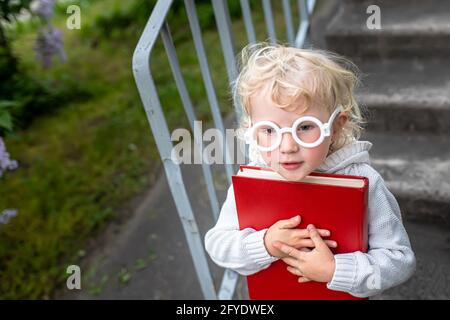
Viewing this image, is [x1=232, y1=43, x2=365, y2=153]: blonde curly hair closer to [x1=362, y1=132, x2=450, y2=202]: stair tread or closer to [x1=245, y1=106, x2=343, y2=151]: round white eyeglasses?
[x1=245, y1=106, x2=343, y2=151]: round white eyeglasses

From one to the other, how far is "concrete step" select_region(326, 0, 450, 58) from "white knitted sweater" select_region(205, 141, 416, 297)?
1097 millimetres

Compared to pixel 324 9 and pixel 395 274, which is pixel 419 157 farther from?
pixel 324 9

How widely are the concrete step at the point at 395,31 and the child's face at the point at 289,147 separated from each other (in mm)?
1258

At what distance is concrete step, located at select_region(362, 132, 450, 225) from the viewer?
1.81m

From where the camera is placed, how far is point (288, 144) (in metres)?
1.11

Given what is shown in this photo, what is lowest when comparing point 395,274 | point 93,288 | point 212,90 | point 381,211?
point 93,288

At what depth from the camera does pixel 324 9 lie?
3.26 m

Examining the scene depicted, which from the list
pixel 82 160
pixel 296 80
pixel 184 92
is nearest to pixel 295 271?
pixel 296 80

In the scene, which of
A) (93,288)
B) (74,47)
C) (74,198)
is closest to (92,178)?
(74,198)

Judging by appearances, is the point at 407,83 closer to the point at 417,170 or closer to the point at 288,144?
the point at 417,170

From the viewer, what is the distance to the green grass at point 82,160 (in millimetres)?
2559

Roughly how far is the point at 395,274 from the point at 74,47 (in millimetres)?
4487

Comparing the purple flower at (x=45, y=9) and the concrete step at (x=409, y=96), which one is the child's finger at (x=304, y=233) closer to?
the concrete step at (x=409, y=96)

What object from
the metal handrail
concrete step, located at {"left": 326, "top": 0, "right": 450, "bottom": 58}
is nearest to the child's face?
the metal handrail
